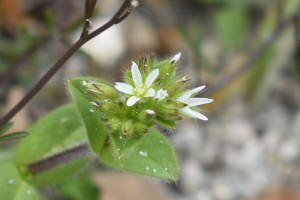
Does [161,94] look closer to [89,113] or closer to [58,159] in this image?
[89,113]

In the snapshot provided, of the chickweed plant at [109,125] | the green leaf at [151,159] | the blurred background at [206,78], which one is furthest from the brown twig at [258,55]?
the green leaf at [151,159]

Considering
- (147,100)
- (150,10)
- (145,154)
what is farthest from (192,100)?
(150,10)

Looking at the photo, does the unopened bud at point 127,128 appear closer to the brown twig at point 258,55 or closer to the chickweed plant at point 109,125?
the chickweed plant at point 109,125

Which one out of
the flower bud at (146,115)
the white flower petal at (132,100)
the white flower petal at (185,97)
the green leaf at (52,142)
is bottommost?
the green leaf at (52,142)

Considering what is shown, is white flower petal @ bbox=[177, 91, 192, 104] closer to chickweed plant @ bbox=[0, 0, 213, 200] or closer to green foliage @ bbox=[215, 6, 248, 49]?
chickweed plant @ bbox=[0, 0, 213, 200]

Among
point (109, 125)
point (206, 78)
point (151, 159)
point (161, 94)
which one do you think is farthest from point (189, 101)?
point (206, 78)

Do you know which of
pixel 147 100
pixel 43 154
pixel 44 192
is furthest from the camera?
pixel 44 192

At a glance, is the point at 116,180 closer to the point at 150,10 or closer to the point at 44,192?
the point at 44,192

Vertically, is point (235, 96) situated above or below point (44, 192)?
above
